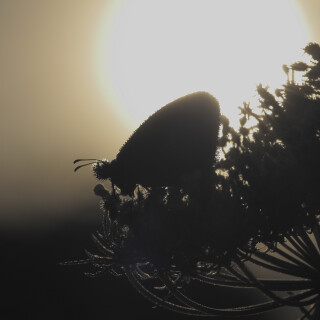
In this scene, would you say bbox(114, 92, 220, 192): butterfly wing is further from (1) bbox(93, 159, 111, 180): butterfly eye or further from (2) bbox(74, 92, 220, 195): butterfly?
(1) bbox(93, 159, 111, 180): butterfly eye

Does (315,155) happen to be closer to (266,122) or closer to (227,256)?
(266,122)

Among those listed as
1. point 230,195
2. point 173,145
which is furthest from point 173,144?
point 230,195

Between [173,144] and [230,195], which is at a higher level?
[173,144]

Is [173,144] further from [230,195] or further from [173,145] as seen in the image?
[230,195]

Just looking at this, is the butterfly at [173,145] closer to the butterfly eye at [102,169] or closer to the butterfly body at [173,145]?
the butterfly body at [173,145]

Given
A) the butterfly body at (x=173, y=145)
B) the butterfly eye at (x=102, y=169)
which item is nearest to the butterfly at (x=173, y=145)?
the butterfly body at (x=173, y=145)

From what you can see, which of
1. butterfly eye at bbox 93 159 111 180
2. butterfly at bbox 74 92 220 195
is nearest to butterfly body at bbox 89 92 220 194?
butterfly at bbox 74 92 220 195

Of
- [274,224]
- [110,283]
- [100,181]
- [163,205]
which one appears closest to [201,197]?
[163,205]
